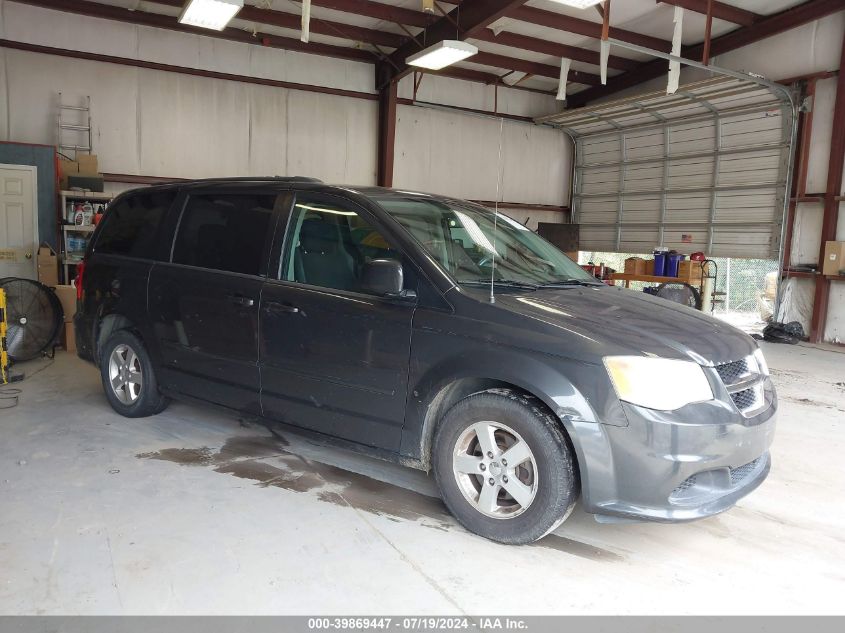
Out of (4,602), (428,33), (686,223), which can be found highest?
(428,33)

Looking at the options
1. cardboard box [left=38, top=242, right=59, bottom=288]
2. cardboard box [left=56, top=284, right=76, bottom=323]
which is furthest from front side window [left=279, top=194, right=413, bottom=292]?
cardboard box [left=38, top=242, right=59, bottom=288]

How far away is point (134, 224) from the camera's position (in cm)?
411

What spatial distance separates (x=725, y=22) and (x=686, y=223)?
353 cm

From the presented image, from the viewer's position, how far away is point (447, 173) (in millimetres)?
12938

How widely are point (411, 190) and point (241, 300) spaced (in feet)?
3.62

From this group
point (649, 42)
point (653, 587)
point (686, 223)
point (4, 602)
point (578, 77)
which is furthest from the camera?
point (578, 77)

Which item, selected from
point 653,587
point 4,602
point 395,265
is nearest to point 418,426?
point 395,265

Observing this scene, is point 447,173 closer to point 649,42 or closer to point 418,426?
point 649,42

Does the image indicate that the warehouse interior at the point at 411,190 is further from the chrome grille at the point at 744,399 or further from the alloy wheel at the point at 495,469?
the chrome grille at the point at 744,399

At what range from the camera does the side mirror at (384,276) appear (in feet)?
8.71

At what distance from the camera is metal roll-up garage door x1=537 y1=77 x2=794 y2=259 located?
10.3 metres

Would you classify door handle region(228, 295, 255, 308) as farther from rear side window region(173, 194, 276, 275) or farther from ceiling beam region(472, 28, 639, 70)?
ceiling beam region(472, 28, 639, 70)

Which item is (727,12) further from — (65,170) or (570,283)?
(65,170)

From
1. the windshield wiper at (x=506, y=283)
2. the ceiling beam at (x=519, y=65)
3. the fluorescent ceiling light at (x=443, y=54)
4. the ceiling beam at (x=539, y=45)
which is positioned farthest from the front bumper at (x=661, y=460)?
the ceiling beam at (x=519, y=65)
